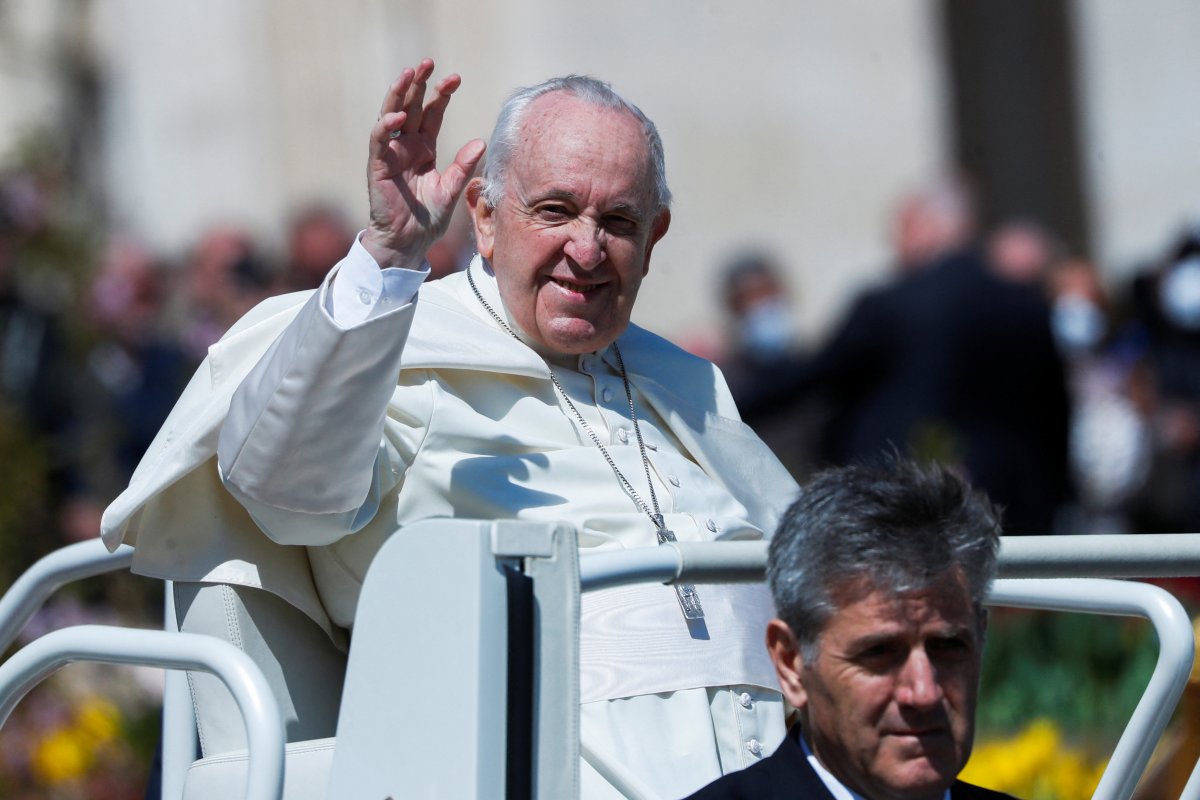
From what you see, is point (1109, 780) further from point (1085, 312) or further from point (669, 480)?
point (1085, 312)

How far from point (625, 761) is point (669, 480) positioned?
673mm

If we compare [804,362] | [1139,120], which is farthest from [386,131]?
[1139,120]

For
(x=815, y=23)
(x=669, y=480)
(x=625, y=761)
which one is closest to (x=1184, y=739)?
(x=669, y=480)

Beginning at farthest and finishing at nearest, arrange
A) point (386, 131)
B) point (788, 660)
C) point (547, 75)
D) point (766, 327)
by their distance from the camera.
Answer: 1. point (547, 75)
2. point (766, 327)
3. point (386, 131)
4. point (788, 660)

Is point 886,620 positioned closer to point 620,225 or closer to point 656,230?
point 620,225

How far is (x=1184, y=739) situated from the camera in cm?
434

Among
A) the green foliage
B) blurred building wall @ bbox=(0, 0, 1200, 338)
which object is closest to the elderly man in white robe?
the green foliage

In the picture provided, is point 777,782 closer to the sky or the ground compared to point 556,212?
closer to the ground

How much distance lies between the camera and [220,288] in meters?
7.97

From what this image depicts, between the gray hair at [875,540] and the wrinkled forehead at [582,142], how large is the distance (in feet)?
3.76

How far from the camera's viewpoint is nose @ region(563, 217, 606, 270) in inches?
139

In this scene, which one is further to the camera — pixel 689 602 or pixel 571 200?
pixel 571 200

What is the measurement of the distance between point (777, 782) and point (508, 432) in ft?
3.73

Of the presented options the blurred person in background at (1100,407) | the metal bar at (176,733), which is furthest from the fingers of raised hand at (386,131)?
the blurred person in background at (1100,407)
